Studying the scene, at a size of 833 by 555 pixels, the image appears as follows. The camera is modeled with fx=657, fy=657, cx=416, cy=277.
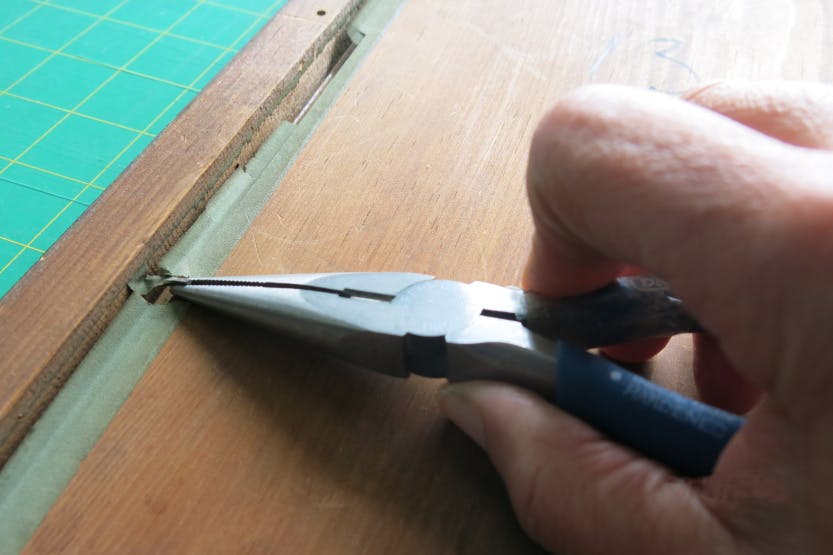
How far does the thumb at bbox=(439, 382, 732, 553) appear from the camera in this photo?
1.83ft

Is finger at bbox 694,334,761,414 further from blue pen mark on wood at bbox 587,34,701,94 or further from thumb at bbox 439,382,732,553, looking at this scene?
blue pen mark on wood at bbox 587,34,701,94

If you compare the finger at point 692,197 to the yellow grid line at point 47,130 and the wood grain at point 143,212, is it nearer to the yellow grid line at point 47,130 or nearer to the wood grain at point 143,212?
the wood grain at point 143,212

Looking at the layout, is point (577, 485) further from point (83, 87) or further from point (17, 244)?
point (83, 87)

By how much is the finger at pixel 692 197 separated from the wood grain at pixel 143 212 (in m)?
0.55

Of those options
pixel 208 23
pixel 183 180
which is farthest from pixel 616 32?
pixel 208 23

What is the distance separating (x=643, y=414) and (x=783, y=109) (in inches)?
13.3

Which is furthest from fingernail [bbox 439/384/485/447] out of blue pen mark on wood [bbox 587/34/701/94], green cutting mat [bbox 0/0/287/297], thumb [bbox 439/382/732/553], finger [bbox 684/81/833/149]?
green cutting mat [bbox 0/0/287/297]

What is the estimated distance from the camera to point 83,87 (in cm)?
156

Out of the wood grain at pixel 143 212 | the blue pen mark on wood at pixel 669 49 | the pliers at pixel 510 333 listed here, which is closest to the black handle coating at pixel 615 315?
the pliers at pixel 510 333

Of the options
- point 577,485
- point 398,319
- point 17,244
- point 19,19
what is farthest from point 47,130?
point 577,485

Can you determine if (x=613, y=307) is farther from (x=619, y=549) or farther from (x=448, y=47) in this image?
(x=448, y=47)

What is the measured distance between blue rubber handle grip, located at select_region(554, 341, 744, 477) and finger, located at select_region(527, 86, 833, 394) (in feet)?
0.38

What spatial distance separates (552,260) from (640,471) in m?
0.23

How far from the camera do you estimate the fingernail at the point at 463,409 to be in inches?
27.2
